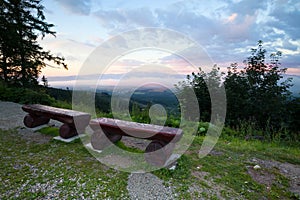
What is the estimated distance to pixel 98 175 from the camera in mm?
2764

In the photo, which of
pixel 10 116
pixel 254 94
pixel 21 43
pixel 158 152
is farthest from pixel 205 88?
pixel 21 43

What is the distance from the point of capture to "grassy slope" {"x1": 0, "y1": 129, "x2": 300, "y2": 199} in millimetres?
2410

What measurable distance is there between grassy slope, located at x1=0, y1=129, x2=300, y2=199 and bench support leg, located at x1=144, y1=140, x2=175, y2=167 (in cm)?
19

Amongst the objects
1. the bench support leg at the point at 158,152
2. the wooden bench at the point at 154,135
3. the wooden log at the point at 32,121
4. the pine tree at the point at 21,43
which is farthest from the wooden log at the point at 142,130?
the pine tree at the point at 21,43

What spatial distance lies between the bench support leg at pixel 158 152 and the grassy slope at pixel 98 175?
188 millimetres

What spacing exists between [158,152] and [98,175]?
1.01 m

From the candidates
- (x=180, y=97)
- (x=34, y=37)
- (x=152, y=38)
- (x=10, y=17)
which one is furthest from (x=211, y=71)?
(x=10, y=17)

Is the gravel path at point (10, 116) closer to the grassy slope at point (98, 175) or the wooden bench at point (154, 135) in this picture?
the grassy slope at point (98, 175)

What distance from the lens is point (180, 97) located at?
830cm

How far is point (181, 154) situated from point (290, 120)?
7155mm

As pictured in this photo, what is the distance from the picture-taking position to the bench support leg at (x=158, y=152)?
3.03 meters

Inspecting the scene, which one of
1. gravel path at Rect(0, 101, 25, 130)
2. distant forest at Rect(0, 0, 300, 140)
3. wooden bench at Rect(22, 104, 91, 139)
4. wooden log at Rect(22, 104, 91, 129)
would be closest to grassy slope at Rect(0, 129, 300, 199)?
wooden bench at Rect(22, 104, 91, 139)

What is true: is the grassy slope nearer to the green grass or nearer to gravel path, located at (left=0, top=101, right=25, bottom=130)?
the green grass

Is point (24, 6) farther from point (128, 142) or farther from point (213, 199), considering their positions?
point (213, 199)
